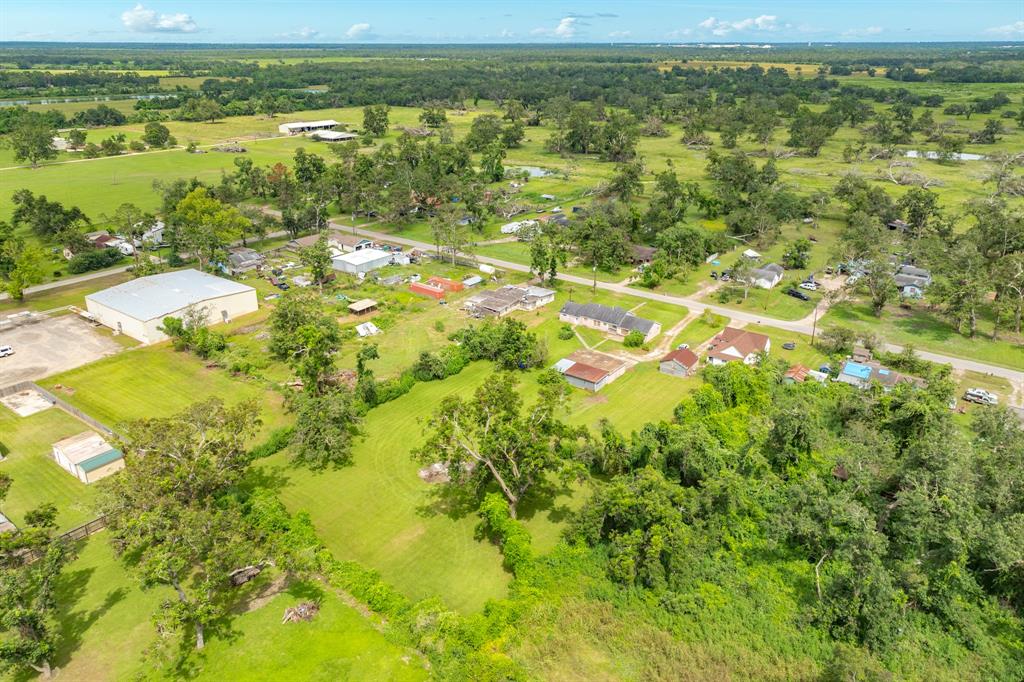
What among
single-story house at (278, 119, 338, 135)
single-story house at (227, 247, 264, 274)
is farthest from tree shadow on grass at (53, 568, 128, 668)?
single-story house at (278, 119, 338, 135)

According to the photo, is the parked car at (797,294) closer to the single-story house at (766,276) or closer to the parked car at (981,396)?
the single-story house at (766,276)

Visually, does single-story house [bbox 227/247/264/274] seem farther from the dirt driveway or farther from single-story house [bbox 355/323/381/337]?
single-story house [bbox 355/323/381/337]

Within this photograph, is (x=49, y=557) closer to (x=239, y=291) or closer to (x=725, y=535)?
(x=725, y=535)

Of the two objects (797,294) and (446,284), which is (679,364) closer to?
(797,294)

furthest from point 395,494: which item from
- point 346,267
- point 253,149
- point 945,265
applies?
point 253,149

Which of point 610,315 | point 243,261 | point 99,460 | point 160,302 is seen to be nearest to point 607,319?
point 610,315

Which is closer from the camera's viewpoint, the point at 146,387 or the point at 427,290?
the point at 146,387

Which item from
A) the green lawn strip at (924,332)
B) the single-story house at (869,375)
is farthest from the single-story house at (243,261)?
the single-story house at (869,375)
